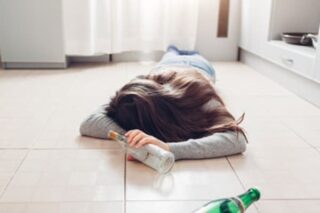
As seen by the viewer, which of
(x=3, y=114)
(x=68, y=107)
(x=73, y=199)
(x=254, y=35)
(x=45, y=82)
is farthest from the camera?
(x=254, y=35)

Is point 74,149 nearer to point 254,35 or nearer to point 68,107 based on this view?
point 68,107

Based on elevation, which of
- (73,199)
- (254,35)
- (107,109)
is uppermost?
(254,35)

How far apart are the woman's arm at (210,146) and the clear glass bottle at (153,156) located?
74 mm

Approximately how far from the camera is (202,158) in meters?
1.18

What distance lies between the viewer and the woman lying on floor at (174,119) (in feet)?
3.84

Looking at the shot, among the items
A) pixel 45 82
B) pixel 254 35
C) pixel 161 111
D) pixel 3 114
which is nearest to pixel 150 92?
pixel 161 111

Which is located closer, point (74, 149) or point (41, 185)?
point (41, 185)

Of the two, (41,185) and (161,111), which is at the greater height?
(161,111)

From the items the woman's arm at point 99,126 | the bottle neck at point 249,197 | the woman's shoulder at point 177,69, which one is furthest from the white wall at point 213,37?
the bottle neck at point 249,197

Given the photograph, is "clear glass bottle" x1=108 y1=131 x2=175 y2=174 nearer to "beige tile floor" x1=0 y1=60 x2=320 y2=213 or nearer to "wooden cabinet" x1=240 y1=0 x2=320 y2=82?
"beige tile floor" x1=0 y1=60 x2=320 y2=213

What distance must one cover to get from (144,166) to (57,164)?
0.85 feet

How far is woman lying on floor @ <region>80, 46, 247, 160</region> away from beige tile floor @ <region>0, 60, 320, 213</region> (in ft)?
0.15

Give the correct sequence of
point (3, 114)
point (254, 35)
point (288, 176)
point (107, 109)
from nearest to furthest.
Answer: point (288, 176) → point (107, 109) → point (3, 114) → point (254, 35)

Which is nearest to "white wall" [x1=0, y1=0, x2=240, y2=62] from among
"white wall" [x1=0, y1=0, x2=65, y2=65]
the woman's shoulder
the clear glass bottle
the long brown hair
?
"white wall" [x1=0, y1=0, x2=65, y2=65]
